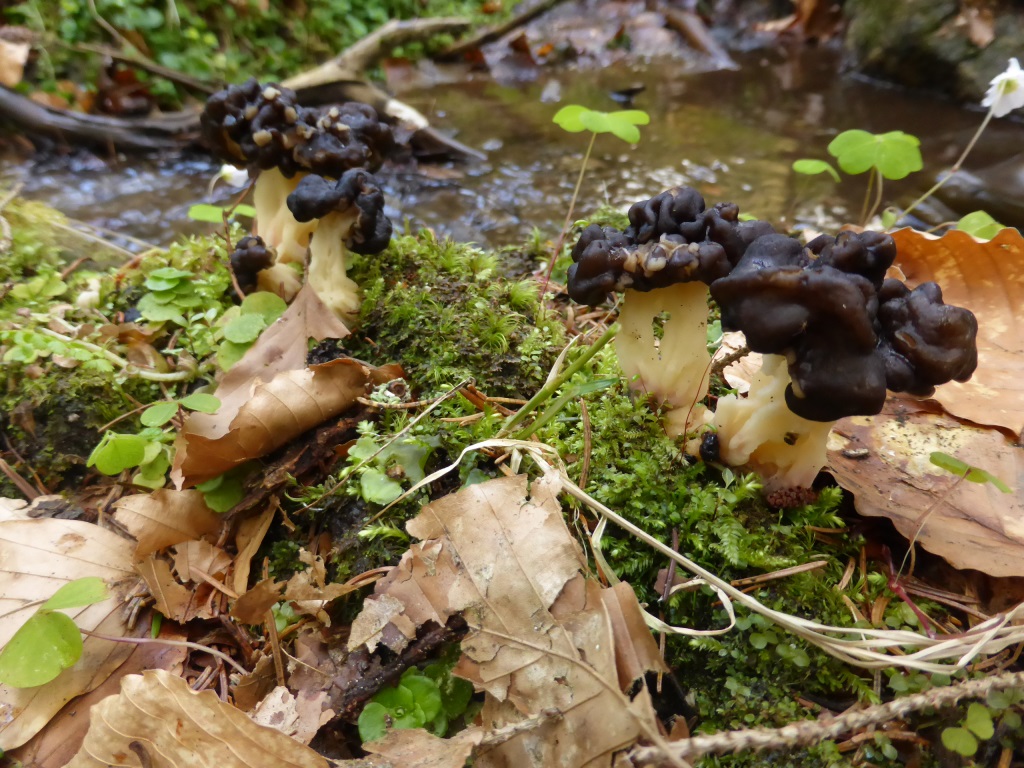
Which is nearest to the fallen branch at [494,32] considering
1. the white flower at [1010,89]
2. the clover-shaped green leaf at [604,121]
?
the clover-shaped green leaf at [604,121]

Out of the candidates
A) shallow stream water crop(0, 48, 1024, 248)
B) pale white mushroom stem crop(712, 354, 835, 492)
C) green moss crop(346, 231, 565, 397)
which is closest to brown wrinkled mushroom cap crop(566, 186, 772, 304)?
pale white mushroom stem crop(712, 354, 835, 492)

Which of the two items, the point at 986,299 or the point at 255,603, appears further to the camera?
the point at 986,299

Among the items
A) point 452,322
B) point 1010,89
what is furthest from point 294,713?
point 1010,89

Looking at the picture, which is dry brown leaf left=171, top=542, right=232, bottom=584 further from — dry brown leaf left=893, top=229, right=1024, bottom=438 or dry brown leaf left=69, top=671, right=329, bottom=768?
dry brown leaf left=893, top=229, right=1024, bottom=438

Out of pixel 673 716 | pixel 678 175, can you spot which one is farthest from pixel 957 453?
pixel 678 175

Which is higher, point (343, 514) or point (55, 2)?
point (55, 2)

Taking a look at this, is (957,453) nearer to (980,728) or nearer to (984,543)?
(984,543)

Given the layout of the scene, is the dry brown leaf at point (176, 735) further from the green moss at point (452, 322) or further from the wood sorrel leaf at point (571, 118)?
the wood sorrel leaf at point (571, 118)

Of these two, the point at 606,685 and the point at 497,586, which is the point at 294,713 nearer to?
the point at 497,586
